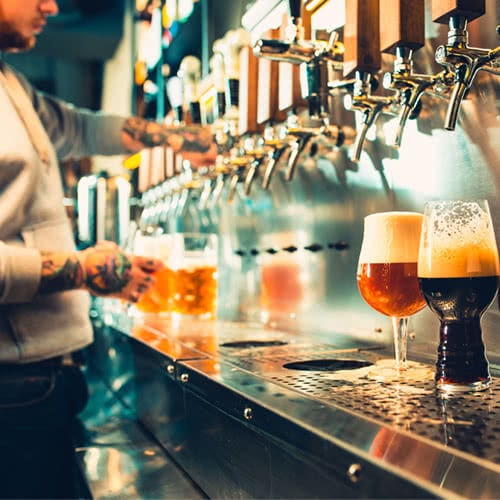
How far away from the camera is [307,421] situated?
709 mm

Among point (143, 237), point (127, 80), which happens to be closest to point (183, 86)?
point (143, 237)

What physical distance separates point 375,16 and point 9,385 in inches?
44.9

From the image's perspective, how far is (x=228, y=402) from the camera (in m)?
0.93

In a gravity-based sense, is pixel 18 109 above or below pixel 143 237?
above

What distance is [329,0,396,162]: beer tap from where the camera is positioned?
4.11 feet

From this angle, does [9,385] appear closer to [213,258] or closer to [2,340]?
[2,340]

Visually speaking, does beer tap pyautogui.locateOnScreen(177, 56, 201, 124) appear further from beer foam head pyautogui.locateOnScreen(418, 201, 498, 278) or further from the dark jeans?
beer foam head pyautogui.locateOnScreen(418, 201, 498, 278)

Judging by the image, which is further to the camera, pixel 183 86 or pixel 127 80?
pixel 127 80

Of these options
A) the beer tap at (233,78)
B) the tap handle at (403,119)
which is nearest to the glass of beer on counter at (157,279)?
the beer tap at (233,78)

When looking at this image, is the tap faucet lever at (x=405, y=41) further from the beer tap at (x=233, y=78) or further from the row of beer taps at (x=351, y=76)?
Result: the beer tap at (x=233, y=78)

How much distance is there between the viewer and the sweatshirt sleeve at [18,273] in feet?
4.59

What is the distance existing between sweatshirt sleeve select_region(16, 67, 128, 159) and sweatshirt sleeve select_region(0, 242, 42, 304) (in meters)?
0.74

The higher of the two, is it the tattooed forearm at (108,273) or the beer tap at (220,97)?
the beer tap at (220,97)

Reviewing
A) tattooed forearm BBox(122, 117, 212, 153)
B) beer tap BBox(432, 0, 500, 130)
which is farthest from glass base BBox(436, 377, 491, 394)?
tattooed forearm BBox(122, 117, 212, 153)
